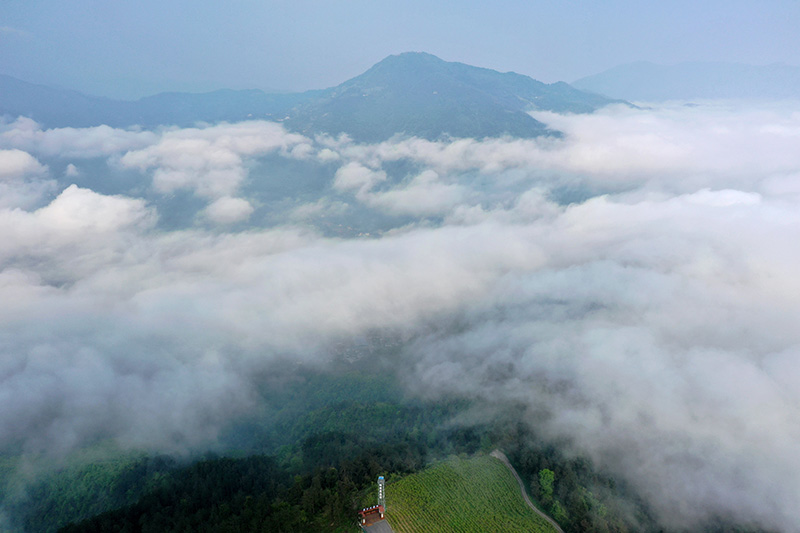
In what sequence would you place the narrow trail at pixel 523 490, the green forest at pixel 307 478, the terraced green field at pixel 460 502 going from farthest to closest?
the green forest at pixel 307 478, the narrow trail at pixel 523 490, the terraced green field at pixel 460 502

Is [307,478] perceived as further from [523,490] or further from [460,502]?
[523,490]

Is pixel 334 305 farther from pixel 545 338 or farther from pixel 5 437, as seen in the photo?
pixel 5 437

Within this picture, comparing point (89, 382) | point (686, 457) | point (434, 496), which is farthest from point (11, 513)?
point (686, 457)

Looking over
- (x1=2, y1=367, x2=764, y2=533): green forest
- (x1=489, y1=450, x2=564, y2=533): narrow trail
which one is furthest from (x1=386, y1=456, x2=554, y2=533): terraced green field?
(x1=2, y1=367, x2=764, y2=533): green forest

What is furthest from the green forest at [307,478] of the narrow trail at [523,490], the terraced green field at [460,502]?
the terraced green field at [460,502]

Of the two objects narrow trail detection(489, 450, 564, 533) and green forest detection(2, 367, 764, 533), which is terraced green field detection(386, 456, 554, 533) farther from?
green forest detection(2, 367, 764, 533)

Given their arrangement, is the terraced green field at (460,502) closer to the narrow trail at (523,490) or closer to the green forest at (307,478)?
the narrow trail at (523,490)

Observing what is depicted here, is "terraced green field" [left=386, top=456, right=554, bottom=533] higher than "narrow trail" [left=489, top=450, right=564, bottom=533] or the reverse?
higher

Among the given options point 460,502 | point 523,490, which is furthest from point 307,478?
point 523,490
